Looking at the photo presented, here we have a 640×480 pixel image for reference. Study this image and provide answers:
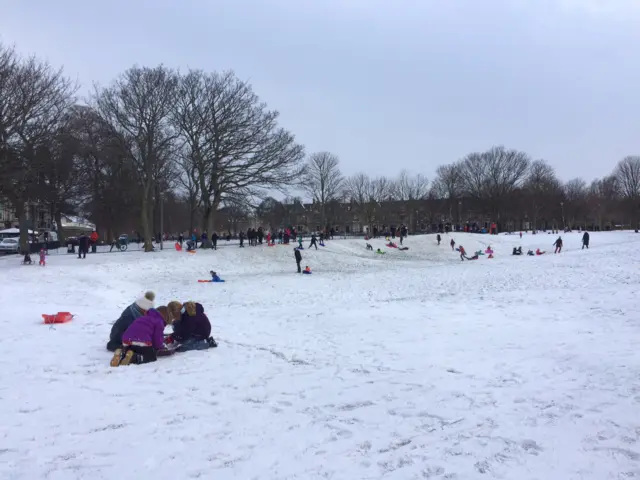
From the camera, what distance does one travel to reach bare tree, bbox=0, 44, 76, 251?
24.0 m

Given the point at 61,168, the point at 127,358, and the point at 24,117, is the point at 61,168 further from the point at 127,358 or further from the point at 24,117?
the point at 127,358

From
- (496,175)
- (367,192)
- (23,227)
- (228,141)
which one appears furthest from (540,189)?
(23,227)

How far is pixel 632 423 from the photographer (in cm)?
555

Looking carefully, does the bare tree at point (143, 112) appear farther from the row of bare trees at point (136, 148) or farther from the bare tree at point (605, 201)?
the bare tree at point (605, 201)

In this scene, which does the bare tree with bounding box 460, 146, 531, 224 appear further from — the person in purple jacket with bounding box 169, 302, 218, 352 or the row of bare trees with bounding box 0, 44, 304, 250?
the person in purple jacket with bounding box 169, 302, 218, 352

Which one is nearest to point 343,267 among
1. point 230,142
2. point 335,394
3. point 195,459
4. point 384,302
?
point 230,142

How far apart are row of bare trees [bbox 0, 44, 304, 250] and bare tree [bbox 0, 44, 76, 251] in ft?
0.23

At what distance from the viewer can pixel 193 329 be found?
32.0 feet

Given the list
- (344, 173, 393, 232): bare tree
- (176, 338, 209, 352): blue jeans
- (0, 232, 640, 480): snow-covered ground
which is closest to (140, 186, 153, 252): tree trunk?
(0, 232, 640, 480): snow-covered ground

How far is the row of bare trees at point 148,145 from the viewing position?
27.2 meters

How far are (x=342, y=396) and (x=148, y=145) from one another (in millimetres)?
31098

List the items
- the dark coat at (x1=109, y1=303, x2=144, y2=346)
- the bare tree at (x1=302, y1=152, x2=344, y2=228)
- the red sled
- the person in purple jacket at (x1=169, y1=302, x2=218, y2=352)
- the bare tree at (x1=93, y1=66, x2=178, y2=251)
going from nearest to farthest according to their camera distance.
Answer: the dark coat at (x1=109, y1=303, x2=144, y2=346) → the person in purple jacket at (x1=169, y1=302, x2=218, y2=352) → the red sled → the bare tree at (x1=93, y1=66, x2=178, y2=251) → the bare tree at (x1=302, y1=152, x2=344, y2=228)

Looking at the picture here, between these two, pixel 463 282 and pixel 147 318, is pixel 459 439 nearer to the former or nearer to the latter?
pixel 147 318

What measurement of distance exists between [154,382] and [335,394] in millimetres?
2776
